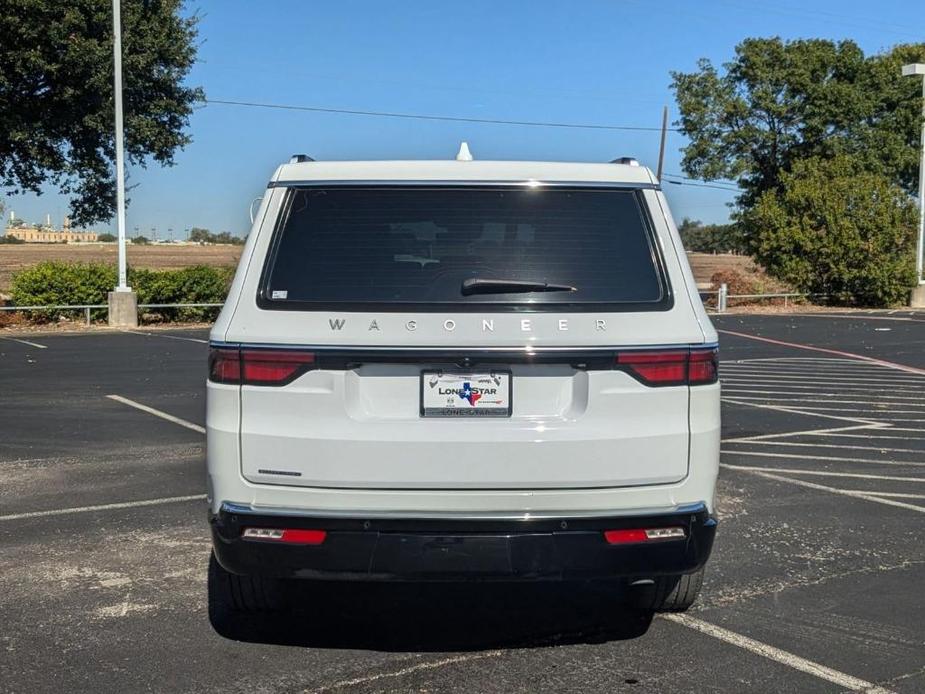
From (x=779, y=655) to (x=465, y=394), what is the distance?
178cm

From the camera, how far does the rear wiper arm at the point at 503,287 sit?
12.5 ft

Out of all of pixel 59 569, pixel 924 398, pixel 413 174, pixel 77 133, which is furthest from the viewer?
pixel 77 133

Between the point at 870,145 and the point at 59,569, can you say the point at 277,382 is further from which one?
the point at 870,145

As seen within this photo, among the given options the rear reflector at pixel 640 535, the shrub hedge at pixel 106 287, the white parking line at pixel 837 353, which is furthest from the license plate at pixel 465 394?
the shrub hedge at pixel 106 287

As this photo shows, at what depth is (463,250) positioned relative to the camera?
13.0 ft

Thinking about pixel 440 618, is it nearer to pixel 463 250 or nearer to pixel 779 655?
pixel 779 655

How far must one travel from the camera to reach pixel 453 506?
371cm

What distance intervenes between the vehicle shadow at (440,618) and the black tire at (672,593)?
3.6 inches

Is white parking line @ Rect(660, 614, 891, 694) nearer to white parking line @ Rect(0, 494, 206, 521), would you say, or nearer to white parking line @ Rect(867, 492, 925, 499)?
white parking line @ Rect(867, 492, 925, 499)

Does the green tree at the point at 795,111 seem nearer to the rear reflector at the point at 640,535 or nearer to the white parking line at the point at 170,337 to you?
the white parking line at the point at 170,337

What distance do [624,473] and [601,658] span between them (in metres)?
0.94

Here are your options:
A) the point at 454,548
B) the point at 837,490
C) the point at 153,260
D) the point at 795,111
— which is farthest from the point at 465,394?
the point at 153,260

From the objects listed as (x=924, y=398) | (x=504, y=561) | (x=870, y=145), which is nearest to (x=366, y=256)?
(x=504, y=561)

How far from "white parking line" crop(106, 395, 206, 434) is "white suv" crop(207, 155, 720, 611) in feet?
19.9
